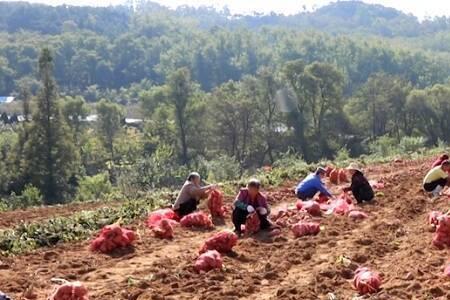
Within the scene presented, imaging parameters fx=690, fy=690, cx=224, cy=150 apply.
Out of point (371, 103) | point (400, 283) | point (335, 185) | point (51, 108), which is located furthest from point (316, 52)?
point (400, 283)

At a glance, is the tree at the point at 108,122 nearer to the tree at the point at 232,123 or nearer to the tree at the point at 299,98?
the tree at the point at 232,123

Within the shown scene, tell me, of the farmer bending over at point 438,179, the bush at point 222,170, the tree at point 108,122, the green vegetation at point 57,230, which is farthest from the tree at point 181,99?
the farmer bending over at point 438,179

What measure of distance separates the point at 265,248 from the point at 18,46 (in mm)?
154661

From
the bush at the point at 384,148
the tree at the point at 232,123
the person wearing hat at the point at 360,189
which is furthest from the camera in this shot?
the tree at the point at 232,123

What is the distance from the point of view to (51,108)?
4578 cm

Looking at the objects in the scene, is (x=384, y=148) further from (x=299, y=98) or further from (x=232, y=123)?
(x=299, y=98)

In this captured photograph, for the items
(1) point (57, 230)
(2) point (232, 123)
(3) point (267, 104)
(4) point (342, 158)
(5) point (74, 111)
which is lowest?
(2) point (232, 123)

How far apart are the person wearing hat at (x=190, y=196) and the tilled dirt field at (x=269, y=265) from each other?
103cm

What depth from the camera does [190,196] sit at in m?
12.6

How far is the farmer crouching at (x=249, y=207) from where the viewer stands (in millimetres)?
11070

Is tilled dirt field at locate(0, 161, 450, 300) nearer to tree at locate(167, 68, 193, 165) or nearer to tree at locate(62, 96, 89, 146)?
tree at locate(167, 68, 193, 165)

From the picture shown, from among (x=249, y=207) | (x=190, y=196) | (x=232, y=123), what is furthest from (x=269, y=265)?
(x=232, y=123)

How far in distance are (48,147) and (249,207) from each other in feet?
119

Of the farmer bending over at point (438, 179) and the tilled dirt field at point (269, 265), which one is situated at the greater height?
the farmer bending over at point (438, 179)
